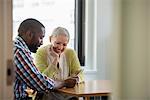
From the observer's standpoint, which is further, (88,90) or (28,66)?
(88,90)

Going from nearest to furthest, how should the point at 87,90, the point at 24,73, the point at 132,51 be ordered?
the point at 132,51 < the point at 24,73 < the point at 87,90

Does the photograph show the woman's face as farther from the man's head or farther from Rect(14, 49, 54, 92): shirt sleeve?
Rect(14, 49, 54, 92): shirt sleeve

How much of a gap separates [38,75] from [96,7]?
1889 mm

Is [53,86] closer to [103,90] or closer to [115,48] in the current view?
[103,90]

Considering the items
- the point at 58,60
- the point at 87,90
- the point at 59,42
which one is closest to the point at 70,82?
the point at 87,90

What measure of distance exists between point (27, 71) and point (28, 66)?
0.13ft

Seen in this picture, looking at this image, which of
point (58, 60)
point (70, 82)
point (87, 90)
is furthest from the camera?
point (58, 60)

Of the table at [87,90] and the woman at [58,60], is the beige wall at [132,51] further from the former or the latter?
the woman at [58,60]

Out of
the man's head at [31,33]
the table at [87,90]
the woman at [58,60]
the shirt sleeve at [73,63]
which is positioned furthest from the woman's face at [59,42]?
the table at [87,90]

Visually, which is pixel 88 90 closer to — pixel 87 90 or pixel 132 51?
pixel 87 90

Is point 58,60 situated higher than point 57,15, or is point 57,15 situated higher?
point 57,15

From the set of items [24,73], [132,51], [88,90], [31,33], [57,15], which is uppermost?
[57,15]

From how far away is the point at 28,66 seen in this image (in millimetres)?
2400

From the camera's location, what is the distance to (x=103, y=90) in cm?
267
